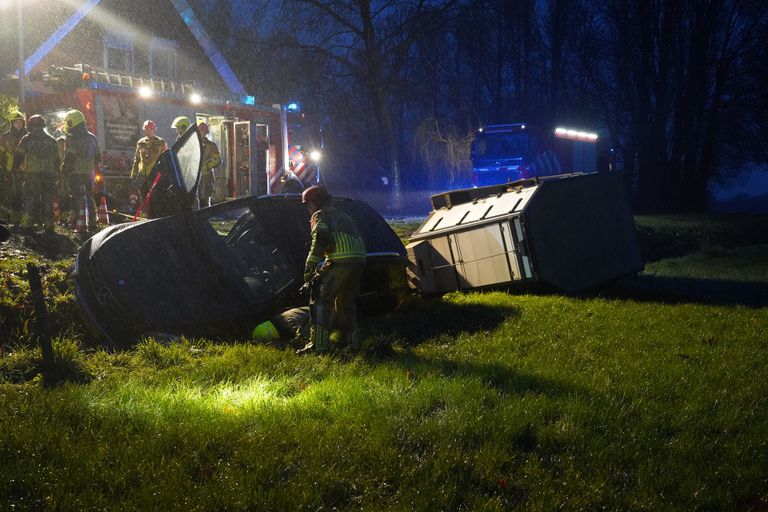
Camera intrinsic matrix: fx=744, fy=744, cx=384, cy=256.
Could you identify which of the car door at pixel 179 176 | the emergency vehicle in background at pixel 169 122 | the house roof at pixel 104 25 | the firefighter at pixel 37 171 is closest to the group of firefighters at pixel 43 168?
the firefighter at pixel 37 171

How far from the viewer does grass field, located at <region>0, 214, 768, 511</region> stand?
3.38 meters

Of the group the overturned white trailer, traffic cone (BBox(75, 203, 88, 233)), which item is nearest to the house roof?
traffic cone (BBox(75, 203, 88, 233))

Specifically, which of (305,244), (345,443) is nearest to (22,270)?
(305,244)

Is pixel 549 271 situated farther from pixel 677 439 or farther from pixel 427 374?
pixel 677 439

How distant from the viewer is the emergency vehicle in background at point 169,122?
47.2 feet

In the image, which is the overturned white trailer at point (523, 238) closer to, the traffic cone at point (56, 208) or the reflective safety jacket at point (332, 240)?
the reflective safety jacket at point (332, 240)

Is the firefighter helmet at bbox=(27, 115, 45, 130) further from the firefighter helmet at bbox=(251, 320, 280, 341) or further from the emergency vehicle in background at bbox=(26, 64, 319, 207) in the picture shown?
the firefighter helmet at bbox=(251, 320, 280, 341)

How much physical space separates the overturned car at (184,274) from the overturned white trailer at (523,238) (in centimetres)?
214

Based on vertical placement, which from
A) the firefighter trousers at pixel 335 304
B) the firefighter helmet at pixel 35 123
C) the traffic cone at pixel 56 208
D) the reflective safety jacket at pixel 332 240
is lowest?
the firefighter trousers at pixel 335 304

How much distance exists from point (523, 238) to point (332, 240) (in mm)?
3585

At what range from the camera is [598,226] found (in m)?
10.4

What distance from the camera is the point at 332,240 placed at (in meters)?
6.16

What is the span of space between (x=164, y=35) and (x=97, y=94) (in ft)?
28.1

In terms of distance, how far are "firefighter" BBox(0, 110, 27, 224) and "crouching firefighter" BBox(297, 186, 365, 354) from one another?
613 centimetres
